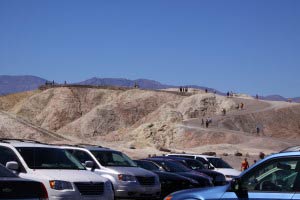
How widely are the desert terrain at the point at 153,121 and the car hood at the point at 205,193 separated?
4001 cm

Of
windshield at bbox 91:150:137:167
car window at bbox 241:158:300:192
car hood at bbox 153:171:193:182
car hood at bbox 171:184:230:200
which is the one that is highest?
car window at bbox 241:158:300:192

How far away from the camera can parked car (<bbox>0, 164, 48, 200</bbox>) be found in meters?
7.93

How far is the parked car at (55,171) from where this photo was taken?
40.2 ft

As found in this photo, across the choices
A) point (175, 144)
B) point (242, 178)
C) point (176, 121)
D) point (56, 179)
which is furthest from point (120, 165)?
point (176, 121)

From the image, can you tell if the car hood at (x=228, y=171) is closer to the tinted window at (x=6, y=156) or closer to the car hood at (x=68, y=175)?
the car hood at (x=68, y=175)

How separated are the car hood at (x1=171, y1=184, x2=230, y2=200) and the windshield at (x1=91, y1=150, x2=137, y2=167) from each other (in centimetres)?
721

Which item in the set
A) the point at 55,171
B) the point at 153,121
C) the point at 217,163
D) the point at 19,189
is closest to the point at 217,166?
the point at 217,163

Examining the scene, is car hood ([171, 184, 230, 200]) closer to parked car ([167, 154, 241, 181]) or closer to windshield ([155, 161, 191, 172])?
windshield ([155, 161, 191, 172])

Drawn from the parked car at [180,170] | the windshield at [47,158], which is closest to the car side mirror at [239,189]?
the windshield at [47,158]

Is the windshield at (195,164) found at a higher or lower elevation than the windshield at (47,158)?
lower

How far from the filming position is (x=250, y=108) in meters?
109

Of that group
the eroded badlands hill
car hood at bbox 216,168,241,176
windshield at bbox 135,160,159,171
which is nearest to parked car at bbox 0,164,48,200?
windshield at bbox 135,160,159,171

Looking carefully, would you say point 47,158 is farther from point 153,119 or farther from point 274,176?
point 153,119

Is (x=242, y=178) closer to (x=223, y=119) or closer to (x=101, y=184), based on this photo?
(x=101, y=184)
